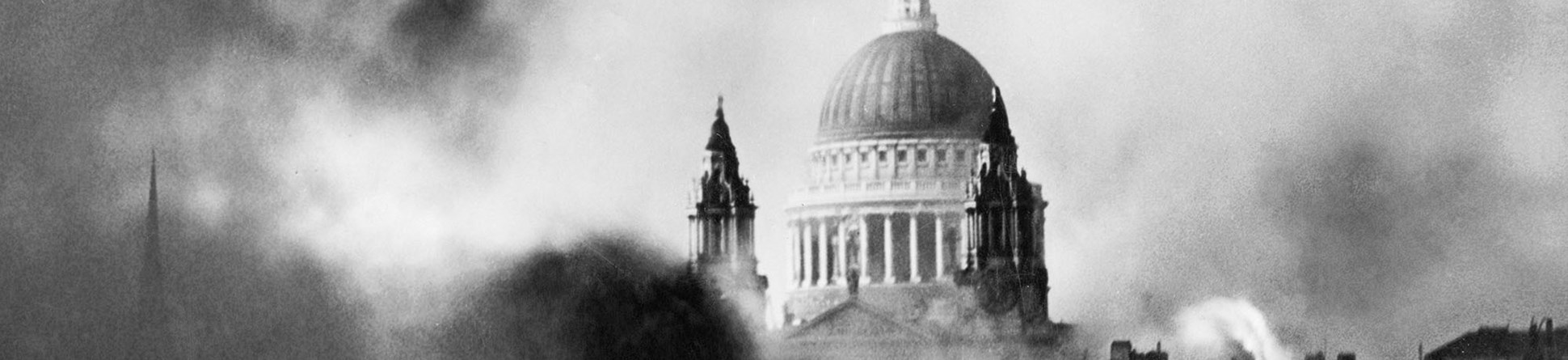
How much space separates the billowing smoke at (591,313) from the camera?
174m

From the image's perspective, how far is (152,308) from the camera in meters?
168

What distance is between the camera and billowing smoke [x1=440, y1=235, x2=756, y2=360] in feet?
570

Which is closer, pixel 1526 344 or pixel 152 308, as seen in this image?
pixel 152 308

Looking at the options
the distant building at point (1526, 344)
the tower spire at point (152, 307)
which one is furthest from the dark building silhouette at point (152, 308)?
the distant building at point (1526, 344)

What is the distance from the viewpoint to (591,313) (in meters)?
184

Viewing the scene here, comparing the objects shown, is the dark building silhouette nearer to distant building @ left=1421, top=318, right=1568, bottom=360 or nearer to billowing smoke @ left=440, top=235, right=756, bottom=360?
billowing smoke @ left=440, top=235, right=756, bottom=360

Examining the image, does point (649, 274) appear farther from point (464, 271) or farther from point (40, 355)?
point (40, 355)

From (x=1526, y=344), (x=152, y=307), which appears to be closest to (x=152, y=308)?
(x=152, y=307)

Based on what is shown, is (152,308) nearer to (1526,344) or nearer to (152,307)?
(152,307)

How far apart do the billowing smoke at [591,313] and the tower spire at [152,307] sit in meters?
7.93

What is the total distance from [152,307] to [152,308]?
42 millimetres

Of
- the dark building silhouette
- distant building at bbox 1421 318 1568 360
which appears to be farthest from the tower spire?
distant building at bbox 1421 318 1568 360

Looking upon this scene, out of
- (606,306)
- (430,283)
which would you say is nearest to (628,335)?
(606,306)

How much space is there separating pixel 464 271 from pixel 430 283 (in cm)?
207
